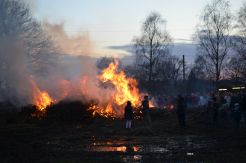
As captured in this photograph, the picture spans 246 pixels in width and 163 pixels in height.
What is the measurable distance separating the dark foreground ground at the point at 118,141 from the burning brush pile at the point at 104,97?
55.2 inches

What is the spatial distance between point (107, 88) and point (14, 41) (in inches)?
388

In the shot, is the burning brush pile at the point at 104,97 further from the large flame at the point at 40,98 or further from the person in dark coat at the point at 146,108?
the person in dark coat at the point at 146,108

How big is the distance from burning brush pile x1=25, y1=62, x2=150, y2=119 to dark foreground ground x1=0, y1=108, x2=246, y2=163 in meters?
1.40

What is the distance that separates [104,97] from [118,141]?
39.5 feet

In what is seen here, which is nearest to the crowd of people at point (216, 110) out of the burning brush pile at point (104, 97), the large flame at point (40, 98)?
the burning brush pile at point (104, 97)

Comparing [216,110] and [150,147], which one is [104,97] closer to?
[216,110]

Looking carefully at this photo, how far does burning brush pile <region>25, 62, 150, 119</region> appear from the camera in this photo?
31.4 meters

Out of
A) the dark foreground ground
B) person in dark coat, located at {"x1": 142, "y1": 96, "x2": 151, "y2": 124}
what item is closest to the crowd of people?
person in dark coat, located at {"x1": 142, "y1": 96, "x2": 151, "y2": 124}

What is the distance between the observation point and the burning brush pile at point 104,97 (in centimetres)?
3139

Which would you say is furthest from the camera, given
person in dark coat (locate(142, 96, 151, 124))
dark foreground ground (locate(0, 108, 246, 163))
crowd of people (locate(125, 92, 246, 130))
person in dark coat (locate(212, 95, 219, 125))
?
person in dark coat (locate(142, 96, 151, 124))

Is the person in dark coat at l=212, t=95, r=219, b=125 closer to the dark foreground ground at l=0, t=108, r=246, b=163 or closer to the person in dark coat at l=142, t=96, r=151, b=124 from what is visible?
the dark foreground ground at l=0, t=108, r=246, b=163

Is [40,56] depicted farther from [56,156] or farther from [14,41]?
[56,156]

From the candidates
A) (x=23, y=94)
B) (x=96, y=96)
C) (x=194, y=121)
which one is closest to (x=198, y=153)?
(x=194, y=121)

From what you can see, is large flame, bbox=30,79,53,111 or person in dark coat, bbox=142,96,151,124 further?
large flame, bbox=30,79,53,111
